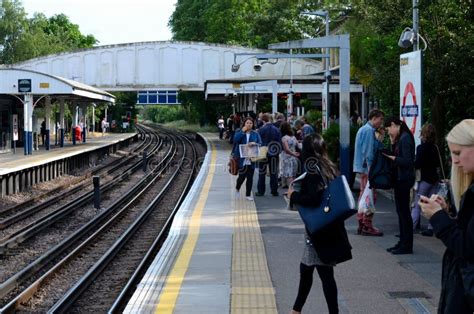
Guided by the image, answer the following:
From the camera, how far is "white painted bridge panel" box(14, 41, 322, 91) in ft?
196

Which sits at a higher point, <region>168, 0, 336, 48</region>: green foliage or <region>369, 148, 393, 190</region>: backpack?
<region>168, 0, 336, 48</region>: green foliage

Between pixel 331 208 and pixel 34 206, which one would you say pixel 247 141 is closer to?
pixel 34 206

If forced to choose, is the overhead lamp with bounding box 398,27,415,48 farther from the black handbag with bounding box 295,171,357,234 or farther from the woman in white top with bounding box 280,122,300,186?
the black handbag with bounding box 295,171,357,234

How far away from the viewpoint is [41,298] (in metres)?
10.1

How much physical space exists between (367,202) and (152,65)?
50.0 m

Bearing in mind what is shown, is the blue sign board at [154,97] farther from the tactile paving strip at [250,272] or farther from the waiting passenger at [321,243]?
the waiting passenger at [321,243]

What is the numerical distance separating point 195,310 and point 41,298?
139 inches

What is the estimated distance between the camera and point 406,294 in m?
7.82

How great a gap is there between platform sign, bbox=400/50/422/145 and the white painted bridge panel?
47.4m

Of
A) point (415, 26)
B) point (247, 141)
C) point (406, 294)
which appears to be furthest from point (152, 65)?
point (406, 294)

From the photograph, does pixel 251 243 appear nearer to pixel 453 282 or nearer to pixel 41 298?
pixel 41 298

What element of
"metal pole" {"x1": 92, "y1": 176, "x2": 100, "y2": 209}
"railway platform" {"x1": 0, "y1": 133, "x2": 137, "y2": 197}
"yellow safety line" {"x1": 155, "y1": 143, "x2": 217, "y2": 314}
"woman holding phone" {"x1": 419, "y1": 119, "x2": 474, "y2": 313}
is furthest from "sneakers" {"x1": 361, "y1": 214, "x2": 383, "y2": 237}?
"railway platform" {"x1": 0, "y1": 133, "x2": 137, "y2": 197}

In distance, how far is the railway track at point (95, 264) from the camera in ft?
32.1

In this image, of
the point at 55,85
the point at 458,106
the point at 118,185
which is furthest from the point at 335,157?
the point at 55,85
